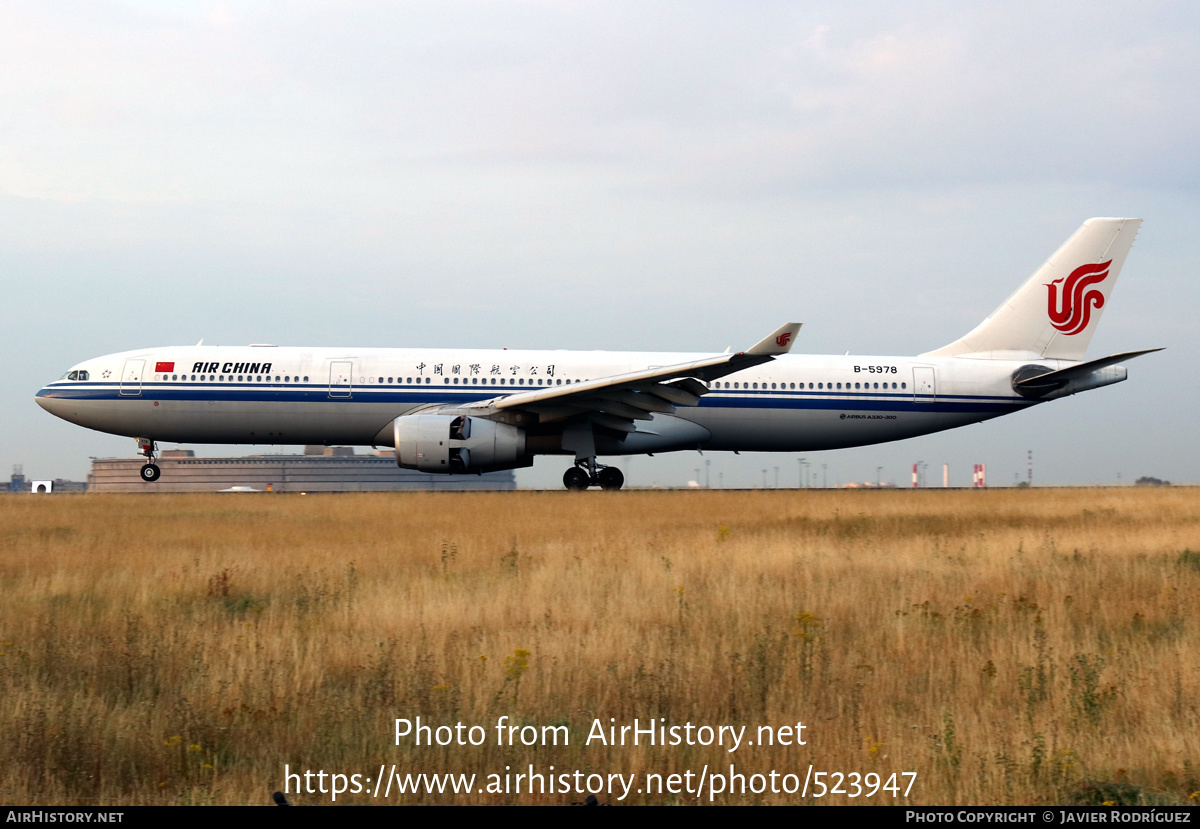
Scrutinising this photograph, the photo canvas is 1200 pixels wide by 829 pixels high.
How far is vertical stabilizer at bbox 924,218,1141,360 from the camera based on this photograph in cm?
2825

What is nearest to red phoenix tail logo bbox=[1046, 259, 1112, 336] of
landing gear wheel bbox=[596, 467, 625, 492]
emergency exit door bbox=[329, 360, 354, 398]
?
landing gear wheel bbox=[596, 467, 625, 492]

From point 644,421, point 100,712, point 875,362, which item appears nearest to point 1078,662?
point 100,712

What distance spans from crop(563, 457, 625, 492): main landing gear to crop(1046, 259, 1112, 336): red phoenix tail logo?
13.5 metres

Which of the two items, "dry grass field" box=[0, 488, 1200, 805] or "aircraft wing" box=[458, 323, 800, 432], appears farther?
"aircraft wing" box=[458, 323, 800, 432]

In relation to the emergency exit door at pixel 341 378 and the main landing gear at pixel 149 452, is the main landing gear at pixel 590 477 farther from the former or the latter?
the main landing gear at pixel 149 452

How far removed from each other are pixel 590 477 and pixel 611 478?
0.65 meters

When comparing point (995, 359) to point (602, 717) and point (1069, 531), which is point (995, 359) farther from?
point (602, 717)

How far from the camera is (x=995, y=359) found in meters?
28.1

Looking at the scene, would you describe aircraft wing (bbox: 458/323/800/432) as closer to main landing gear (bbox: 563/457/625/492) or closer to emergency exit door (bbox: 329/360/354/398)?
main landing gear (bbox: 563/457/625/492)

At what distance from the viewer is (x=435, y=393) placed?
2503 cm

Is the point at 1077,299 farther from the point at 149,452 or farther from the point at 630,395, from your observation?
the point at 149,452

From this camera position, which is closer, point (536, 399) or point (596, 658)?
point (596, 658)

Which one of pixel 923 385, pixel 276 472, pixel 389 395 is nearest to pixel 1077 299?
pixel 923 385

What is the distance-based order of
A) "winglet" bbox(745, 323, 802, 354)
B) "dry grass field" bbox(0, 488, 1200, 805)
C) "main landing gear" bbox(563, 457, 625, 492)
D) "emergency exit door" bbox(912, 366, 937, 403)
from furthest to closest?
"emergency exit door" bbox(912, 366, 937, 403) < "main landing gear" bbox(563, 457, 625, 492) < "winglet" bbox(745, 323, 802, 354) < "dry grass field" bbox(0, 488, 1200, 805)
